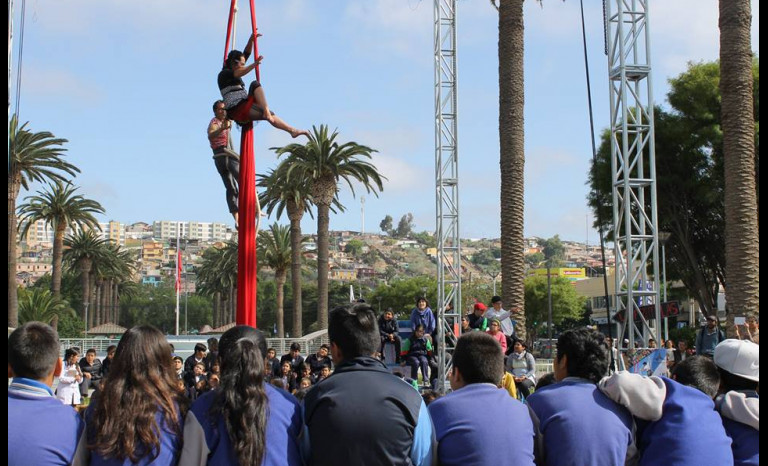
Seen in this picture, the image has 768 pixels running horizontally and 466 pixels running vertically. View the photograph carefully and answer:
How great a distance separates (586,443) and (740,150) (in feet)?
47.4

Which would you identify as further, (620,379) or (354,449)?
(620,379)

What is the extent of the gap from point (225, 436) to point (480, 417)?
1.12 meters

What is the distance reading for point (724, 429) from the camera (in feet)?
14.7

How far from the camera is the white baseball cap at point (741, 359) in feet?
15.0

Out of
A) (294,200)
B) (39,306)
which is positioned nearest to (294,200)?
(294,200)

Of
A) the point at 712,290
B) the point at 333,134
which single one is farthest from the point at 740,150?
the point at 333,134

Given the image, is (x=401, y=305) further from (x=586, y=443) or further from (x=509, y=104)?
(x=586, y=443)

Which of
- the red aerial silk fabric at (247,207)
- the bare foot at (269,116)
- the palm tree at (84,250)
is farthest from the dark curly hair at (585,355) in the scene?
the palm tree at (84,250)

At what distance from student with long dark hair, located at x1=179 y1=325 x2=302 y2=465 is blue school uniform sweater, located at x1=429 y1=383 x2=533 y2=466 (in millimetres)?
665

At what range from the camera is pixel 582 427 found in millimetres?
4242

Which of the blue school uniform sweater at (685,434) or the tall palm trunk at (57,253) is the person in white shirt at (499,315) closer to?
the blue school uniform sweater at (685,434)

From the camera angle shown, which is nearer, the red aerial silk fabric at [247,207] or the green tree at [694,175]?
the red aerial silk fabric at [247,207]

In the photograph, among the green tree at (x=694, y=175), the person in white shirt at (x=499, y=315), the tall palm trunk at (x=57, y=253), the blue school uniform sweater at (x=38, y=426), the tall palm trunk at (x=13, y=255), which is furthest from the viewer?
the tall palm trunk at (x=57, y=253)

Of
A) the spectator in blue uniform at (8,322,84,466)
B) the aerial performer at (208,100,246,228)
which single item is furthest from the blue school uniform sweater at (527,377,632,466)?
the aerial performer at (208,100,246,228)
